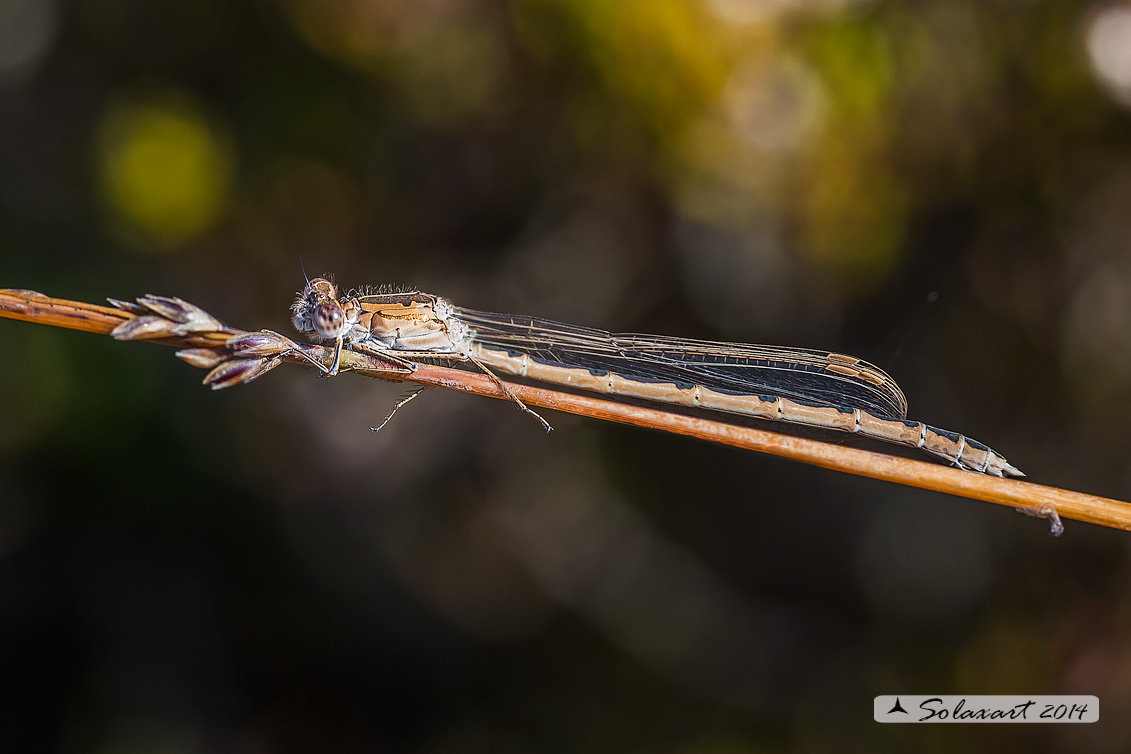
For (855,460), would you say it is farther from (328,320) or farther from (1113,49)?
(1113,49)

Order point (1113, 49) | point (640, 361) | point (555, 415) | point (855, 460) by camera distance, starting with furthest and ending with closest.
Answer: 1. point (555, 415)
2. point (1113, 49)
3. point (640, 361)
4. point (855, 460)

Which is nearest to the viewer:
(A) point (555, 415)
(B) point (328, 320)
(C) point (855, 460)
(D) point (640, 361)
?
(C) point (855, 460)

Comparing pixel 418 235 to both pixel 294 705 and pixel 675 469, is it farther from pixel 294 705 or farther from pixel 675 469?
pixel 294 705

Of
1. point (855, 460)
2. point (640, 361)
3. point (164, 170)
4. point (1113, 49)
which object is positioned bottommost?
point (855, 460)

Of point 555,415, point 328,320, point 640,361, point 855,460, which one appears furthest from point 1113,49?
point 328,320

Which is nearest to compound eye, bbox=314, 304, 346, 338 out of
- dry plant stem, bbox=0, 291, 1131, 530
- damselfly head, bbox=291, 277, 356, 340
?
damselfly head, bbox=291, 277, 356, 340

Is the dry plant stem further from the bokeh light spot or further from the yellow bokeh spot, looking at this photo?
the bokeh light spot
